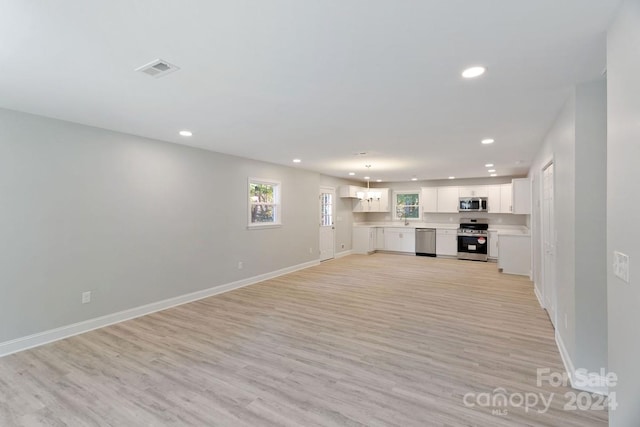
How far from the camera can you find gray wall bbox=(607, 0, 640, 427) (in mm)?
1339

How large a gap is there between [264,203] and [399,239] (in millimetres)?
5245

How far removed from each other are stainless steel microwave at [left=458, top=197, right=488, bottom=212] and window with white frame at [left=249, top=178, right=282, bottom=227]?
556 cm

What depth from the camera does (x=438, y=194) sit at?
9.16 m

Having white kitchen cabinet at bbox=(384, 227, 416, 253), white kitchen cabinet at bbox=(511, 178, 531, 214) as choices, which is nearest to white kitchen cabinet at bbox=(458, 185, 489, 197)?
white kitchen cabinet at bbox=(384, 227, 416, 253)

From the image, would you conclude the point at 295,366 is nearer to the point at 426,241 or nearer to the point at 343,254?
the point at 343,254

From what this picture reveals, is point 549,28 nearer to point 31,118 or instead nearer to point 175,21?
point 175,21

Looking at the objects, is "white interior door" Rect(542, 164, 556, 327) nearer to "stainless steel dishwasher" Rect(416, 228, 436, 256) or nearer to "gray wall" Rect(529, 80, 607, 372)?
"gray wall" Rect(529, 80, 607, 372)

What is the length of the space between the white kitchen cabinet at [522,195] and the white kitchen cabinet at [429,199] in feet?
9.38

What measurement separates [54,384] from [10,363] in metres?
0.78

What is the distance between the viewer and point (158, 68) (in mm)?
2139

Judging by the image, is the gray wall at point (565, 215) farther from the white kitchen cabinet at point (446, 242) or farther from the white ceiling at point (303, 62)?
the white kitchen cabinet at point (446, 242)

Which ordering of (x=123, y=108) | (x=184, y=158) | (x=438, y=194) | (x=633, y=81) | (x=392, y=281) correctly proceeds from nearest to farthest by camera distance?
(x=633, y=81)
(x=123, y=108)
(x=184, y=158)
(x=392, y=281)
(x=438, y=194)

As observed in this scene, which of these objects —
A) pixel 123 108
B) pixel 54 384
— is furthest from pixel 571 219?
pixel 54 384

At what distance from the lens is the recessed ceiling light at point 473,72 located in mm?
2131
